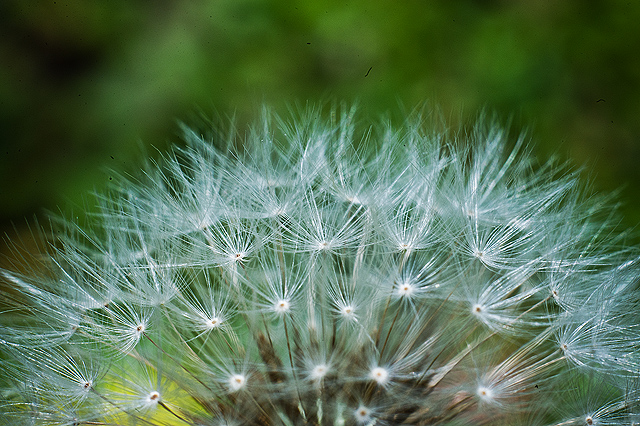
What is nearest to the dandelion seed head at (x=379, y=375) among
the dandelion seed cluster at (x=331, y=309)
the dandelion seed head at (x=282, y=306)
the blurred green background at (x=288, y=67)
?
the dandelion seed cluster at (x=331, y=309)

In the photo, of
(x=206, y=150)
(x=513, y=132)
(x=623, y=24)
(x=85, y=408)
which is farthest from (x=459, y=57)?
(x=85, y=408)

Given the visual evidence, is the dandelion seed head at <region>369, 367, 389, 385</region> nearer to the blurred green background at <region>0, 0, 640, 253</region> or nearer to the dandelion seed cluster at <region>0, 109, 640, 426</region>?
the dandelion seed cluster at <region>0, 109, 640, 426</region>

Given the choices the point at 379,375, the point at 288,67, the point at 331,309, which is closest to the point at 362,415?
the point at 379,375

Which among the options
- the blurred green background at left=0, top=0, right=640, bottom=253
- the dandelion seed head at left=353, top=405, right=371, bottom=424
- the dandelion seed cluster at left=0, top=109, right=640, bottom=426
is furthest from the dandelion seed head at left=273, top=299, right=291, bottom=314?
the blurred green background at left=0, top=0, right=640, bottom=253

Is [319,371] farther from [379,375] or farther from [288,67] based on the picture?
[288,67]

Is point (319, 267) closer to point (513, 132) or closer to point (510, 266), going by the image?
point (510, 266)
